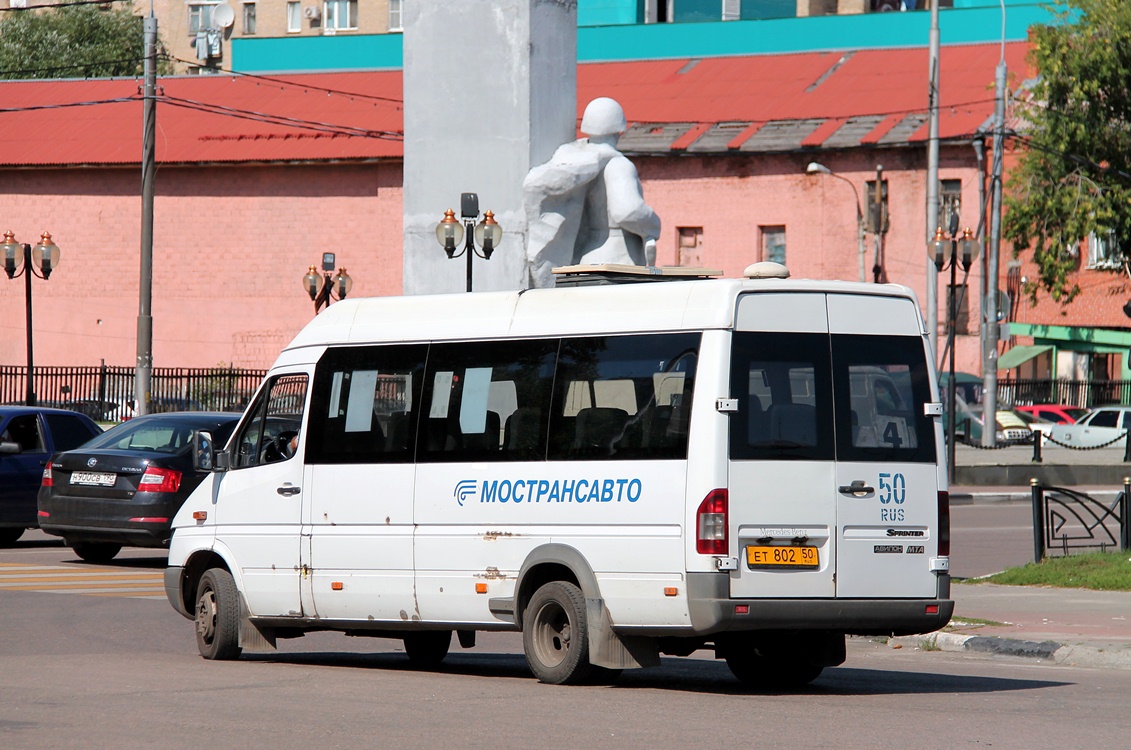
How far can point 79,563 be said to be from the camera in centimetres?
2084

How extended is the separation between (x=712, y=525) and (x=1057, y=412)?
43.9 m

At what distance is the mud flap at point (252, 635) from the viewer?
42.1ft

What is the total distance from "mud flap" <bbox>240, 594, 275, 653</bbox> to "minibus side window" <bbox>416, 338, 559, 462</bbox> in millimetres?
1867

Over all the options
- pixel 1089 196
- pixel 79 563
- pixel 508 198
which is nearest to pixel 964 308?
pixel 1089 196

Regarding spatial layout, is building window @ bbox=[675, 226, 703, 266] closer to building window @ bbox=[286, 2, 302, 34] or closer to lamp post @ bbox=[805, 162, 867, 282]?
lamp post @ bbox=[805, 162, 867, 282]

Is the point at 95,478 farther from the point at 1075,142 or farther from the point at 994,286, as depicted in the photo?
the point at 1075,142

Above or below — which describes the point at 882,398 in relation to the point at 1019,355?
below

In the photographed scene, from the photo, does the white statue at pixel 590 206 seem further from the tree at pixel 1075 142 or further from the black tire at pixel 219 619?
the tree at pixel 1075 142

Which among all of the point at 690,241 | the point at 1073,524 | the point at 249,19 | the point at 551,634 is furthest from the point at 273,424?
the point at 249,19

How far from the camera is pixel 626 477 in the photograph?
10781 mm

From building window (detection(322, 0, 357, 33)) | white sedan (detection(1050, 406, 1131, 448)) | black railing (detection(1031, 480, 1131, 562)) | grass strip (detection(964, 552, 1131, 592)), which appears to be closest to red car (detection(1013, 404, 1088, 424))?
white sedan (detection(1050, 406, 1131, 448))

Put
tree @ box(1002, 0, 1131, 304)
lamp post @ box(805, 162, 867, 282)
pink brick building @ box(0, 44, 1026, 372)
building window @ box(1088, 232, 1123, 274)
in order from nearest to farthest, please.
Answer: tree @ box(1002, 0, 1131, 304)
building window @ box(1088, 232, 1123, 274)
lamp post @ box(805, 162, 867, 282)
pink brick building @ box(0, 44, 1026, 372)

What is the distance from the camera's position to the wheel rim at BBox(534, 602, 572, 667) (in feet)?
36.3

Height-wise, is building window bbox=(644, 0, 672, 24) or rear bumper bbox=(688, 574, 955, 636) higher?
building window bbox=(644, 0, 672, 24)
